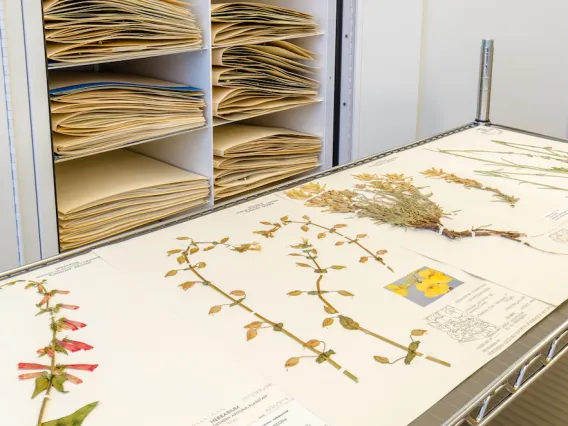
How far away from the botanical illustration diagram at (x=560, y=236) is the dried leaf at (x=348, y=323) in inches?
A: 19.8

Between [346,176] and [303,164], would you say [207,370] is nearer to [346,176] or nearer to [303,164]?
[346,176]

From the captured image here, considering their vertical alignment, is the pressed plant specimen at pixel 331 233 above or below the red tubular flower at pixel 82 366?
above

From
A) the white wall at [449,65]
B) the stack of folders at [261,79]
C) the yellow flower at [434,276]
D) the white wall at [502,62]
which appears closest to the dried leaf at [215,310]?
the yellow flower at [434,276]

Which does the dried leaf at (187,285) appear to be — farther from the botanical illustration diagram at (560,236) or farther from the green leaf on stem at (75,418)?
the botanical illustration diagram at (560,236)

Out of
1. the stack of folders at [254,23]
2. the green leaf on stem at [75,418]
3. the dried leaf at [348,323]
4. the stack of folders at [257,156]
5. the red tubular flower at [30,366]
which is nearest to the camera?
the green leaf on stem at [75,418]

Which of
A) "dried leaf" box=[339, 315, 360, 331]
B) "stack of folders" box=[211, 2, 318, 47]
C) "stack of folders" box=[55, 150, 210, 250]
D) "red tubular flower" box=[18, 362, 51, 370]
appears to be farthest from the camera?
"stack of folders" box=[211, 2, 318, 47]

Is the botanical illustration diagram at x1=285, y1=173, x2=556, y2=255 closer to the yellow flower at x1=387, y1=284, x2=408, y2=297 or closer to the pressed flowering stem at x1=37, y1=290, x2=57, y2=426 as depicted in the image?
the yellow flower at x1=387, y1=284, x2=408, y2=297

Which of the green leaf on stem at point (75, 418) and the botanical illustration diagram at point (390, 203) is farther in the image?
the botanical illustration diagram at point (390, 203)

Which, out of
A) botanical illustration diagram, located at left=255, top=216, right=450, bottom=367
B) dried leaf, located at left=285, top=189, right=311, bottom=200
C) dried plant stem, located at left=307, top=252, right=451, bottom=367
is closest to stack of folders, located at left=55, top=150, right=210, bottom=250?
dried leaf, located at left=285, top=189, right=311, bottom=200

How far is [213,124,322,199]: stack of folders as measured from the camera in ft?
7.54

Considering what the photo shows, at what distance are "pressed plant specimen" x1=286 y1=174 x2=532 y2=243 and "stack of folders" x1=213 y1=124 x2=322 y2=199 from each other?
0.76 metres

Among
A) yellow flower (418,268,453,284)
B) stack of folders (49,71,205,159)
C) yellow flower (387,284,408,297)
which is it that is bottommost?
yellow flower (387,284,408,297)

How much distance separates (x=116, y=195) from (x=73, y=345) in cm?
112

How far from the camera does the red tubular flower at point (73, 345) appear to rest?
937 mm
